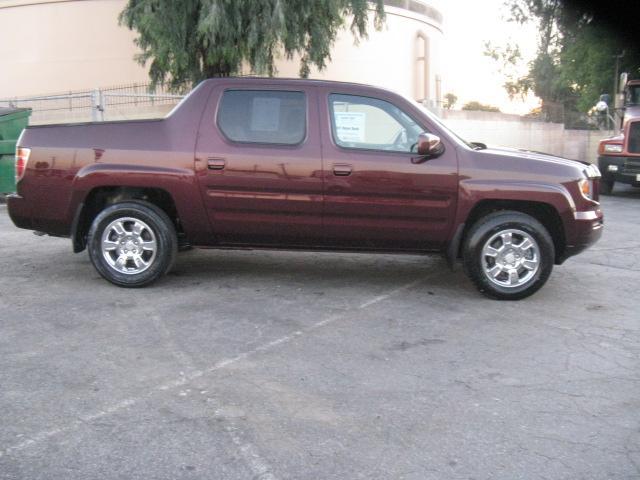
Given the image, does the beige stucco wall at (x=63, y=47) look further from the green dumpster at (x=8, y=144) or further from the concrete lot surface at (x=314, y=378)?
the concrete lot surface at (x=314, y=378)

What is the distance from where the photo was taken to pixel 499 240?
5871 mm

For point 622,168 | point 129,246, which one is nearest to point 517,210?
point 129,246

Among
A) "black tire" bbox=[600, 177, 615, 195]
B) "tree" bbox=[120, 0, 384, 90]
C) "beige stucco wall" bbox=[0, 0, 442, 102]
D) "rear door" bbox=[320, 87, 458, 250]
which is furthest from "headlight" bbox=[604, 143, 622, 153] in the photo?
"beige stucco wall" bbox=[0, 0, 442, 102]

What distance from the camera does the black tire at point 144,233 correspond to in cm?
597

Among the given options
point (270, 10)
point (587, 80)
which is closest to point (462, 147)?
point (270, 10)

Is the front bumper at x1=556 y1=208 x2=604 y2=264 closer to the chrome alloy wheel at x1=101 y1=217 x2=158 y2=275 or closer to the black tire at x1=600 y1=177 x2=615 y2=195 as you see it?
the chrome alloy wheel at x1=101 y1=217 x2=158 y2=275

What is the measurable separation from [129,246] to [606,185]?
1258 cm

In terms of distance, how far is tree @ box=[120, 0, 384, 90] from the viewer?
551 inches

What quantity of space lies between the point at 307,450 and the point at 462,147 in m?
3.48

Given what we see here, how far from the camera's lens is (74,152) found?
5.99m

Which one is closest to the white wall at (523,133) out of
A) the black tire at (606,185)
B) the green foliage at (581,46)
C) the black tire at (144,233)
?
the green foliage at (581,46)

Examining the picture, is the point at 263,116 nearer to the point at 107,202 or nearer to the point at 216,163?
the point at 216,163

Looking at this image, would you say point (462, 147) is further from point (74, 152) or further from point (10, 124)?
point (10, 124)

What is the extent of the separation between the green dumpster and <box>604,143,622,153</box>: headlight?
12164 mm
